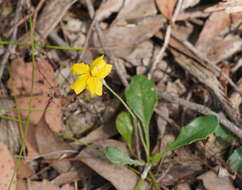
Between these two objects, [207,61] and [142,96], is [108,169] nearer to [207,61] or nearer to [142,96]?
[142,96]

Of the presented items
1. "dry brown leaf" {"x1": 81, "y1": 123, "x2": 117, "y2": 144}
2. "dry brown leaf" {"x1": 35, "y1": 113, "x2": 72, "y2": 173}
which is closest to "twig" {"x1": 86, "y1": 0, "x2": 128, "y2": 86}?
"dry brown leaf" {"x1": 81, "y1": 123, "x2": 117, "y2": 144}

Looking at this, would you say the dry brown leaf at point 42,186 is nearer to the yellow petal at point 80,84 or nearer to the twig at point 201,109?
the yellow petal at point 80,84

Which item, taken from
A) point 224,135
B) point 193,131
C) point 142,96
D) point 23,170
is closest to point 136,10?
point 142,96

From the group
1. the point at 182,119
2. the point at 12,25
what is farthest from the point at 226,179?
the point at 12,25

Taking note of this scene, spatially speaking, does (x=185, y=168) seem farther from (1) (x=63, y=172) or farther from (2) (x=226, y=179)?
(1) (x=63, y=172)

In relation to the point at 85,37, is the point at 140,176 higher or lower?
lower

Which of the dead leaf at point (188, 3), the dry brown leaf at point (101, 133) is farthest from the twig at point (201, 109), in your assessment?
the dead leaf at point (188, 3)
